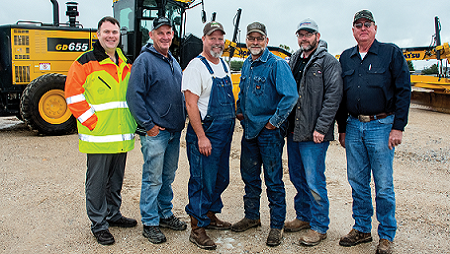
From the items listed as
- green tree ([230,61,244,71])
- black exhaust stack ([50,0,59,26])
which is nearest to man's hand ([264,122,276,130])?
black exhaust stack ([50,0,59,26])

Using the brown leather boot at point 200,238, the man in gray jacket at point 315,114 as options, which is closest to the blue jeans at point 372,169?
the man in gray jacket at point 315,114

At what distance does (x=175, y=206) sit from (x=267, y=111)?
1.68 m

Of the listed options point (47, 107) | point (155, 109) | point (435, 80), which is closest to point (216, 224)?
point (155, 109)

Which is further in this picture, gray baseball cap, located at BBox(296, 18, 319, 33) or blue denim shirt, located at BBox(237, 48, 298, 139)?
gray baseball cap, located at BBox(296, 18, 319, 33)

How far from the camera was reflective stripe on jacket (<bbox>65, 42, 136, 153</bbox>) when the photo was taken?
9.96ft

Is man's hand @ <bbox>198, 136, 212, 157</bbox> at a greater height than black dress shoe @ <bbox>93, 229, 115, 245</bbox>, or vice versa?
man's hand @ <bbox>198, 136, 212, 157</bbox>

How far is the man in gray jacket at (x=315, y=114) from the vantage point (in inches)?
124

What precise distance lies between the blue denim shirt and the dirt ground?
1133 millimetres

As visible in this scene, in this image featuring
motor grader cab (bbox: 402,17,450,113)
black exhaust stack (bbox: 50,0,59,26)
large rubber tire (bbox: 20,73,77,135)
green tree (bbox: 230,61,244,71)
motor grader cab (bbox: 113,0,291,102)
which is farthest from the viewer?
green tree (bbox: 230,61,244,71)

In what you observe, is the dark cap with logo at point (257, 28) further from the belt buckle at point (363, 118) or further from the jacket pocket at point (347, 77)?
the belt buckle at point (363, 118)

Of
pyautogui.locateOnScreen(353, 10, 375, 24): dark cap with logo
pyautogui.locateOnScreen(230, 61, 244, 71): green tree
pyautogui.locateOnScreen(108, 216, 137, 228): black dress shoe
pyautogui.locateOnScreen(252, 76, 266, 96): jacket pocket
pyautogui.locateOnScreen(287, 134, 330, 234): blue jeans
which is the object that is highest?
pyautogui.locateOnScreen(230, 61, 244, 71): green tree

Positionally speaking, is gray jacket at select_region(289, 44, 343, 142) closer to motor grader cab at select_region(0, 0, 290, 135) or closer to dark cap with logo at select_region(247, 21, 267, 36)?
dark cap with logo at select_region(247, 21, 267, 36)

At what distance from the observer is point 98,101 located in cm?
311

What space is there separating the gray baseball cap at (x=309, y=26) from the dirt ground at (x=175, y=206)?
1953 mm
